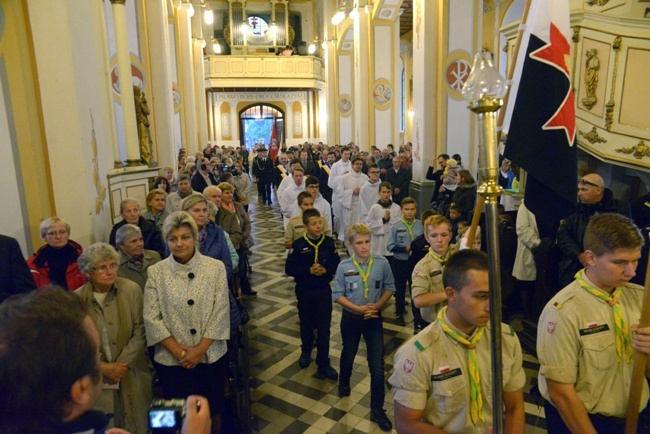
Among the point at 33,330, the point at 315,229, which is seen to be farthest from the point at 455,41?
the point at 33,330

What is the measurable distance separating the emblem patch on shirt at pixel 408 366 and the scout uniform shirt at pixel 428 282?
1618 millimetres

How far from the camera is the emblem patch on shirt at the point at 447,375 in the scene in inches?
Answer: 68.6

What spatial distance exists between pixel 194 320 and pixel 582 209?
3.46 metres

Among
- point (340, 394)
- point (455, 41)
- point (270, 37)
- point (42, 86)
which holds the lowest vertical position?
point (340, 394)

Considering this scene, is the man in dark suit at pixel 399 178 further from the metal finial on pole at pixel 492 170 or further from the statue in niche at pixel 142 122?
the metal finial on pole at pixel 492 170

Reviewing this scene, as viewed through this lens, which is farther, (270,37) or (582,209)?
(270,37)

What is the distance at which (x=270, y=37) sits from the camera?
89.3 ft

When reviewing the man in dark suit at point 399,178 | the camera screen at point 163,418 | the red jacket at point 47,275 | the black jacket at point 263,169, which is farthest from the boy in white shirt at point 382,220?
the black jacket at point 263,169

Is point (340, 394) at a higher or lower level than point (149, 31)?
lower

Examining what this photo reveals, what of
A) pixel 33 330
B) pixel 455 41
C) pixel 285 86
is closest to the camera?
pixel 33 330

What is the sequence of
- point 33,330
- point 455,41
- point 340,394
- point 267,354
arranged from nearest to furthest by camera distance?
1. point 33,330
2. point 340,394
3. point 267,354
4. point 455,41

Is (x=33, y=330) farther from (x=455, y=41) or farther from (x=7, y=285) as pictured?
(x=455, y=41)

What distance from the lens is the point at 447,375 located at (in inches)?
68.7

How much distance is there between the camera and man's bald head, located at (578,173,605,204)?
4000 mm
